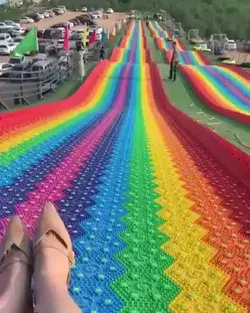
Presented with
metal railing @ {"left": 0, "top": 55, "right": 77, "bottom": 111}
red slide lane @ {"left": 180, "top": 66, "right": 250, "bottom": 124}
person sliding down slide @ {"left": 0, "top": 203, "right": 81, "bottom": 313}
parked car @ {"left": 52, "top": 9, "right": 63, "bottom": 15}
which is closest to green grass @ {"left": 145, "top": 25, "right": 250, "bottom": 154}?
red slide lane @ {"left": 180, "top": 66, "right": 250, "bottom": 124}

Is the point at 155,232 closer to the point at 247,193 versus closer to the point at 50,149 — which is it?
the point at 247,193

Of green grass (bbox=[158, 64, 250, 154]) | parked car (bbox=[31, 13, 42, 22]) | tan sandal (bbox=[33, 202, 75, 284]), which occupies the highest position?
parked car (bbox=[31, 13, 42, 22])

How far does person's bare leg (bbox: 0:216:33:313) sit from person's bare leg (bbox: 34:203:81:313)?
0.16 feet

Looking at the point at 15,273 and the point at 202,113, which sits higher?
the point at 15,273

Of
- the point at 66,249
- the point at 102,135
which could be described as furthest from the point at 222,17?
the point at 66,249

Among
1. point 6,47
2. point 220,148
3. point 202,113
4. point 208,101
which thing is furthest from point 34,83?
point 6,47

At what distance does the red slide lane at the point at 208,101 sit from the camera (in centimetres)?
998

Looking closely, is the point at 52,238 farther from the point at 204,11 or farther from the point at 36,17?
the point at 204,11

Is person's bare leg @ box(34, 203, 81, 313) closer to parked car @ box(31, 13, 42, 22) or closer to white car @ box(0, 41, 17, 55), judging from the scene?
white car @ box(0, 41, 17, 55)

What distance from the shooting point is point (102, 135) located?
7078 mm

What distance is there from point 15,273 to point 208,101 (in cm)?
1236

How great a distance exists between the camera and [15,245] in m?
2.07

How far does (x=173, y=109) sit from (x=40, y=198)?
8.80 meters

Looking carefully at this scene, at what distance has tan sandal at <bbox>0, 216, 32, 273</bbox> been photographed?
6.51 ft
